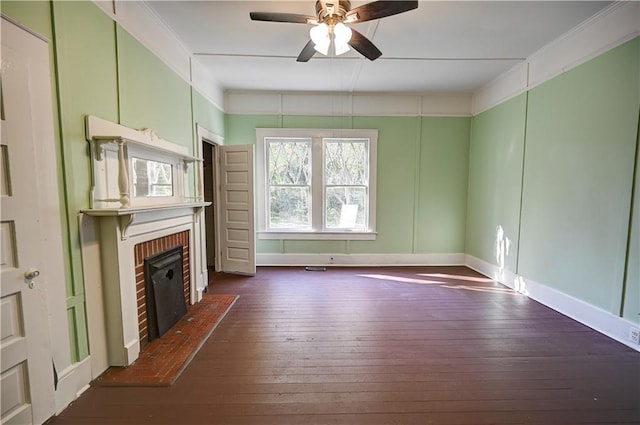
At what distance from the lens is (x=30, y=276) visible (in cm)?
141

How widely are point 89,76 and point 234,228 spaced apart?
273cm

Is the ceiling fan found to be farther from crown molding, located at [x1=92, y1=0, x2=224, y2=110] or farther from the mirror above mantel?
the mirror above mantel

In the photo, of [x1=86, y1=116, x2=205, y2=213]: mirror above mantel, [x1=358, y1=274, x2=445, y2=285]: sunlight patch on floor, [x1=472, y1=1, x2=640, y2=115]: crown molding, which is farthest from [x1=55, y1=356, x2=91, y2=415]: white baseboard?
[x1=472, y1=1, x2=640, y2=115]: crown molding

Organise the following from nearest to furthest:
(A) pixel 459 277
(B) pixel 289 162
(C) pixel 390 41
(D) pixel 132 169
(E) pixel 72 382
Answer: (E) pixel 72 382, (D) pixel 132 169, (C) pixel 390 41, (A) pixel 459 277, (B) pixel 289 162

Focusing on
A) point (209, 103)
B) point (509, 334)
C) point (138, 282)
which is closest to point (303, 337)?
point (138, 282)

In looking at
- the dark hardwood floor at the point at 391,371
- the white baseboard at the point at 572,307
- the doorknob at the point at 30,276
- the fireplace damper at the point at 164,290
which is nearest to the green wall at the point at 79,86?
the doorknob at the point at 30,276

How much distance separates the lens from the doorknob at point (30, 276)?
4.60 feet

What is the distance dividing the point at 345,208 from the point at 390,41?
8.53 feet

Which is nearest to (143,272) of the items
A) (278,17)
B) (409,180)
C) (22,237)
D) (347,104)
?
(22,237)

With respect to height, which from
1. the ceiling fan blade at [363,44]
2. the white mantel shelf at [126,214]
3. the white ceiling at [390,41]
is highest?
the white ceiling at [390,41]

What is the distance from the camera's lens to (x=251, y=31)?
9.01ft

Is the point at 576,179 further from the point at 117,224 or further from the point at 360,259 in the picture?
the point at 117,224

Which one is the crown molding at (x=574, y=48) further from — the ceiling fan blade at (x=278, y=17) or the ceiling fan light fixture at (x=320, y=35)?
the ceiling fan blade at (x=278, y=17)

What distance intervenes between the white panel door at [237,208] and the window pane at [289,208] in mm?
646
